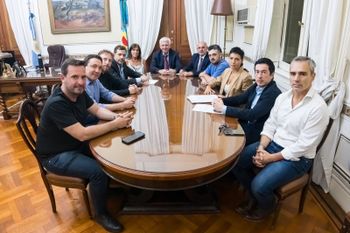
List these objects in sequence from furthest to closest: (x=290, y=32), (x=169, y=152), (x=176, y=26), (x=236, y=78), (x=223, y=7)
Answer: (x=176, y=26) → (x=223, y=7) → (x=290, y=32) → (x=236, y=78) → (x=169, y=152)

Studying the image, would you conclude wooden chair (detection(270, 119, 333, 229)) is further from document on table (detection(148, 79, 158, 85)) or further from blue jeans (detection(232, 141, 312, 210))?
document on table (detection(148, 79, 158, 85))

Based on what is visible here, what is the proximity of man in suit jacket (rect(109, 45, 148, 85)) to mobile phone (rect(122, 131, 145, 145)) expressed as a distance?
1.40 m

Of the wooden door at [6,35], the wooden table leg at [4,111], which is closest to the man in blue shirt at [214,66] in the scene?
the wooden table leg at [4,111]

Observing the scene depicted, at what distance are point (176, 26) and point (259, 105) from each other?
121 inches

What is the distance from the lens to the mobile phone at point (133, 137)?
1.47 meters

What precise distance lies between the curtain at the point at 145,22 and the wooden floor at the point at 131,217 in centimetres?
305

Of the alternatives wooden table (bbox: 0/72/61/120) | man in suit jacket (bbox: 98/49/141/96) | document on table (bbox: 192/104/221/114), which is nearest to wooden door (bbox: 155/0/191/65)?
wooden table (bbox: 0/72/61/120)

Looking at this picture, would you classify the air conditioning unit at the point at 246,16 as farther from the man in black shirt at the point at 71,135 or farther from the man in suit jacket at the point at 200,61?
the man in black shirt at the point at 71,135

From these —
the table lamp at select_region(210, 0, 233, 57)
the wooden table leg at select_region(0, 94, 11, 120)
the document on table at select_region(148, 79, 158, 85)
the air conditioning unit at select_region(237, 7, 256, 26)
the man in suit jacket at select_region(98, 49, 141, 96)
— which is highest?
the table lamp at select_region(210, 0, 233, 57)

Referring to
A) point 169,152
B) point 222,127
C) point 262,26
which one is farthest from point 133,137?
point 262,26

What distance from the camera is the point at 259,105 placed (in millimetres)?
1889

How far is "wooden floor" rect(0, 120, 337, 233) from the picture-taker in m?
1.74

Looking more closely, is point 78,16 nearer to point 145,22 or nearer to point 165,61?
point 145,22

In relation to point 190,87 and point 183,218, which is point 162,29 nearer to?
point 190,87
